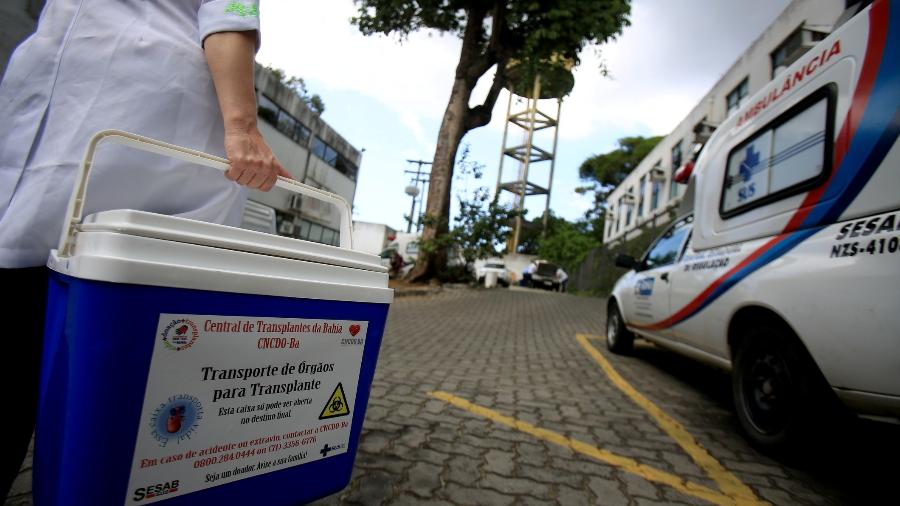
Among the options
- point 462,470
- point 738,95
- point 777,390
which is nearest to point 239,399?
point 462,470

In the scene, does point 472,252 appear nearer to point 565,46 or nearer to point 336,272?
point 565,46

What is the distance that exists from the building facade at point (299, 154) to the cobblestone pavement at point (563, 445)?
16275 millimetres

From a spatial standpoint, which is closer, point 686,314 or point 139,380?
point 139,380

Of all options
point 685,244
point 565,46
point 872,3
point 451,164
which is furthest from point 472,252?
point 872,3

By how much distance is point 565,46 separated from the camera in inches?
511

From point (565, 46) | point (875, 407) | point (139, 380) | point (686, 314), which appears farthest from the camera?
point (565, 46)

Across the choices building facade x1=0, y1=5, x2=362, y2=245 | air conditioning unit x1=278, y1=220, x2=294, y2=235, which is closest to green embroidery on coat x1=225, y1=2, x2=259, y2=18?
building facade x1=0, y1=5, x2=362, y2=245

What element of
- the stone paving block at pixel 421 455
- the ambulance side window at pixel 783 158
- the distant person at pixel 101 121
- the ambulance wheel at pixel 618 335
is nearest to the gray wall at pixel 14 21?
the distant person at pixel 101 121

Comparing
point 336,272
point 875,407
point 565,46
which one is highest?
point 565,46

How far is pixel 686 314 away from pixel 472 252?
1065 centimetres

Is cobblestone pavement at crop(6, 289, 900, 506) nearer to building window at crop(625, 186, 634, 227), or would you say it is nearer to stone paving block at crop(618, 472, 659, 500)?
stone paving block at crop(618, 472, 659, 500)

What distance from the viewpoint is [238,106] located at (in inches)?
43.3

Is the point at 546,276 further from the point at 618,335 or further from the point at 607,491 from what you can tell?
the point at 607,491

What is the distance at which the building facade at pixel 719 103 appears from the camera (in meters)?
11.6
